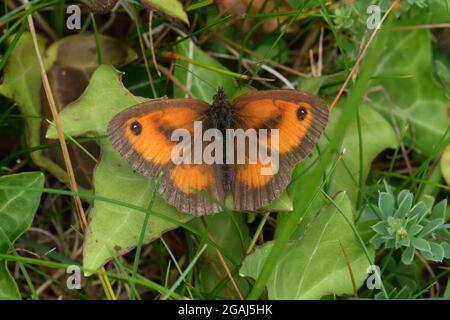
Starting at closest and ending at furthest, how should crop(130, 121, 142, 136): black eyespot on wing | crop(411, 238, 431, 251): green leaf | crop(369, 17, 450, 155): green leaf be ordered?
crop(130, 121, 142, 136): black eyespot on wing, crop(411, 238, 431, 251): green leaf, crop(369, 17, 450, 155): green leaf

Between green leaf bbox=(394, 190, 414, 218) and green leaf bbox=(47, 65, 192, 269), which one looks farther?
green leaf bbox=(394, 190, 414, 218)

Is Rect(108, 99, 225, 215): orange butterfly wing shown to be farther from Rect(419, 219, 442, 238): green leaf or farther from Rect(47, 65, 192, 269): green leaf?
Rect(419, 219, 442, 238): green leaf

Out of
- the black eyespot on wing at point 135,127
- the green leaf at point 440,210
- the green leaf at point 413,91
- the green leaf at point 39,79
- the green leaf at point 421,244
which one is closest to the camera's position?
the black eyespot on wing at point 135,127

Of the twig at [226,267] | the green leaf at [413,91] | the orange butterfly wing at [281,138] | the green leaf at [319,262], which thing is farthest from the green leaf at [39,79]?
the green leaf at [413,91]

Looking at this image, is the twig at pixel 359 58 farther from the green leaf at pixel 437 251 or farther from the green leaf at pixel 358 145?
the green leaf at pixel 437 251

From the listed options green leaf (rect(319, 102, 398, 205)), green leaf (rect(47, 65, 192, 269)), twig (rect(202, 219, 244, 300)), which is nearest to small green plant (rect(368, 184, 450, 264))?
green leaf (rect(319, 102, 398, 205))

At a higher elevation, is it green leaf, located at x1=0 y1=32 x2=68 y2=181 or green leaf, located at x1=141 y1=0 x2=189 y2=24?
green leaf, located at x1=141 y1=0 x2=189 y2=24

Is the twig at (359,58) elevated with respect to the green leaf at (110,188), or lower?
elevated
